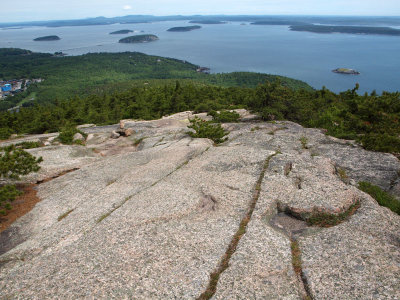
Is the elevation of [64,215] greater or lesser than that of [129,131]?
greater

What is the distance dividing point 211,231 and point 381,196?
27.1 feet

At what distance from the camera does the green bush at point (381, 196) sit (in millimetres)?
11102

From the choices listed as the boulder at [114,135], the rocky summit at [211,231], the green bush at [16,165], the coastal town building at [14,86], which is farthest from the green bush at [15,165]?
the coastal town building at [14,86]

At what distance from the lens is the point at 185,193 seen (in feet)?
39.0

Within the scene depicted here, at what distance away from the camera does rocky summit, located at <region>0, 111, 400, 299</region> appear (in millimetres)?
7238

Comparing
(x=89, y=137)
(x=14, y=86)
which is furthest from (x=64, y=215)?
(x=14, y=86)

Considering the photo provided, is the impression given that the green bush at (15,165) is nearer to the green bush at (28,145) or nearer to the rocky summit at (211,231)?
the rocky summit at (211,231)

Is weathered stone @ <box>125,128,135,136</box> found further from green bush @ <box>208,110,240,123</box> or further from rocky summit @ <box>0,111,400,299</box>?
rocky summit @ <box>0,111,400,299</box>

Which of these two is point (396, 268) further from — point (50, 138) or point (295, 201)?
point (50, 138)

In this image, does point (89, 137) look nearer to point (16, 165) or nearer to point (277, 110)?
point (16, 165)

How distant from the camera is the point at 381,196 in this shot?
1187cm

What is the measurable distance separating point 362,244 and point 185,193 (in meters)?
6.90

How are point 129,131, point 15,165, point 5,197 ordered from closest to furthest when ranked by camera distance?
point 5,197
point 15,165
point 129,131

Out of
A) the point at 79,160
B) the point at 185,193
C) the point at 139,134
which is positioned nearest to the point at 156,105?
the point at 139,134
